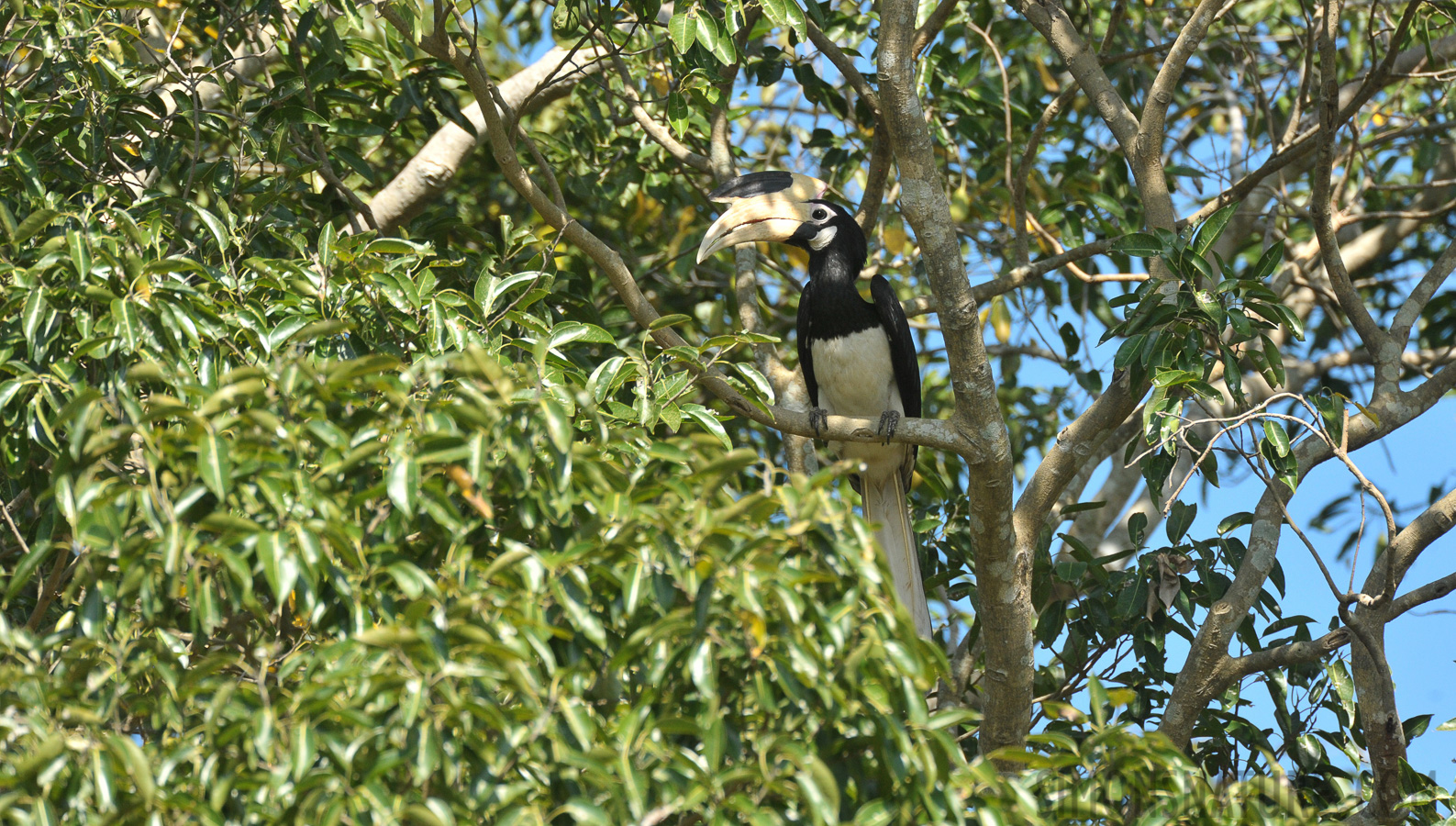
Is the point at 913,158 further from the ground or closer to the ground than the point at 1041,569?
further from the ground

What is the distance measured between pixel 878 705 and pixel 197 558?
3.36 ft

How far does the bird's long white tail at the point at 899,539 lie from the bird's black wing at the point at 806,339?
0.48 m

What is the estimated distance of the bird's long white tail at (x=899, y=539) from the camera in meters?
4.20

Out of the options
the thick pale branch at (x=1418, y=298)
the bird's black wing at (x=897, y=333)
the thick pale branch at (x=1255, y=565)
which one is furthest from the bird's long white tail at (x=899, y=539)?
the thick pale branch at (x=1418, y=298)

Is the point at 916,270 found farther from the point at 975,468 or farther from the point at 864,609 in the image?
the point at 864,609

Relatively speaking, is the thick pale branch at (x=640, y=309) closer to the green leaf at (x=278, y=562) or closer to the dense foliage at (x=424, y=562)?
the dense foliage at (x=424, y=562)

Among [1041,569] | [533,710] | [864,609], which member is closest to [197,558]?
[533,710]

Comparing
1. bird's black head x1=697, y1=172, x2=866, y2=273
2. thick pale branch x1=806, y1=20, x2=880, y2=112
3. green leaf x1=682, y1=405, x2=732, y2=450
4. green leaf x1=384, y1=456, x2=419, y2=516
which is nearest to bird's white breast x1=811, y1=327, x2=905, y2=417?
bird's black head x1=697, y1=172, x2=866, y2=273

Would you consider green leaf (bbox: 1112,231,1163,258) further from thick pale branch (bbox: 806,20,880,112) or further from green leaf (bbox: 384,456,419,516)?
green leaf (bbox: 384,456,419,516)

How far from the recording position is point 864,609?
76.8 inches

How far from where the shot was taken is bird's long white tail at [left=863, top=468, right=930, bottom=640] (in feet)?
13.8

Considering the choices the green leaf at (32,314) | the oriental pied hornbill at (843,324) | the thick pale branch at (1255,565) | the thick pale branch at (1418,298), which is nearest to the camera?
the green leaf at (32,314)

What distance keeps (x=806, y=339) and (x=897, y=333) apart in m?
0.40

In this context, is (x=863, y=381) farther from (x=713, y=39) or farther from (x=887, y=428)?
(x=713, y=39)
